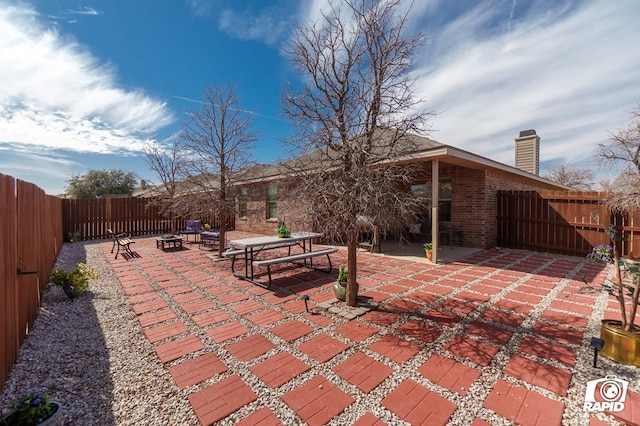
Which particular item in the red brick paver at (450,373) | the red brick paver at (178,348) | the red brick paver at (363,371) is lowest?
the red brick paver at (178,348)

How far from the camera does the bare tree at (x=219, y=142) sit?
315 inches

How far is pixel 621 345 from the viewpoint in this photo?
2.62 metres

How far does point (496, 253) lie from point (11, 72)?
12.8 metres

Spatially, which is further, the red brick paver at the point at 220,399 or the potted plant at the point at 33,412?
the red brick paver at the point at 220,399

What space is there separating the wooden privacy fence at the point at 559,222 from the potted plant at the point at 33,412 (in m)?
11.1

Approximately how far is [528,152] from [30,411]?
877 inches

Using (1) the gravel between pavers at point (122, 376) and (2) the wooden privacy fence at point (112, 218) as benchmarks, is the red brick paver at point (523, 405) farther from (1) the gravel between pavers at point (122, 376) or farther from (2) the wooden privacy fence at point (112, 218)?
(2) the wooden privacy fence at point (112, 218)

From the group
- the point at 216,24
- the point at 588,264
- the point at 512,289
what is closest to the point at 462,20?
the point at 512,289

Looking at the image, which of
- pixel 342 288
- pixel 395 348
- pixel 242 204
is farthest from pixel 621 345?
pixel 242 204

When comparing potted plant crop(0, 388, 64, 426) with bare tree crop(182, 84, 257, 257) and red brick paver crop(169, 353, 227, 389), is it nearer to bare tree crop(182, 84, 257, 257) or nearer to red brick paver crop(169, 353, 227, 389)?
red brick paver crop(169, 353, 227, 389)

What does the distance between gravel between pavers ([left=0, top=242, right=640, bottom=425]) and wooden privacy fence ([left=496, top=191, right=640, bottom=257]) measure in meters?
5.74

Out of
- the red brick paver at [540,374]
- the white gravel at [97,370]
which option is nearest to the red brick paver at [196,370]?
the white gravel at [97,370]

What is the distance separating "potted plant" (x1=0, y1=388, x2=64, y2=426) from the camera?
1.69m

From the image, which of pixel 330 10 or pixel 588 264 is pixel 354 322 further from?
pixel 588 264
